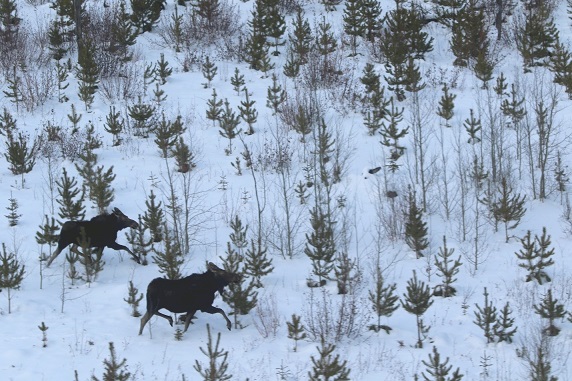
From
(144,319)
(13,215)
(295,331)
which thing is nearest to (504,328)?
(295,331)

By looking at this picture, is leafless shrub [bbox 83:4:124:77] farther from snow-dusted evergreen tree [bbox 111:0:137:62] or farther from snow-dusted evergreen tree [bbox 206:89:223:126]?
snow-dusted evergreen tree [bbox 206:89:223:126]

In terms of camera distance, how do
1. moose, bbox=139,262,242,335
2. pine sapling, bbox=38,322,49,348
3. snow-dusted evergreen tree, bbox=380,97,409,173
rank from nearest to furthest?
pine sapling, bbox=38,322,49,348, moose, bbox=139,262,242,335, snow-dusted evergreen tree, bbox=380,97,409,173

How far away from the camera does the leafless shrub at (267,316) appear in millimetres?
10109

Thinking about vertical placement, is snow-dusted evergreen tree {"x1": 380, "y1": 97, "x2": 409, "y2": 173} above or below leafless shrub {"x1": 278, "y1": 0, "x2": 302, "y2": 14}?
below

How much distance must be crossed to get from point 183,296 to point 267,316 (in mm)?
1649

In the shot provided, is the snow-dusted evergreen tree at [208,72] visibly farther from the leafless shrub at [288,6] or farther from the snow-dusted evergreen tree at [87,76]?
the leafless shrub at [288,6]

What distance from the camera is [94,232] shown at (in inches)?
475

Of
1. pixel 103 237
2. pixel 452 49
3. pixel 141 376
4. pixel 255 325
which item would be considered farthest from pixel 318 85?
pixel 141 376

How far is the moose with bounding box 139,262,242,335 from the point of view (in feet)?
32.0

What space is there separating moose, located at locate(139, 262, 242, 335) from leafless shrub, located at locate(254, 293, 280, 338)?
1.82 feet

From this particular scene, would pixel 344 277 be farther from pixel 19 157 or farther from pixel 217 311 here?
pixel 19 157

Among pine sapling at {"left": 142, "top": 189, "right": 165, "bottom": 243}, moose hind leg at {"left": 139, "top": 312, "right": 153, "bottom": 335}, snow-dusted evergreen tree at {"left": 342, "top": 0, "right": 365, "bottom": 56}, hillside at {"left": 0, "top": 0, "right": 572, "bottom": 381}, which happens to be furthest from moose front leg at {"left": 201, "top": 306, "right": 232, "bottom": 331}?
snow-dusted evergreen tree at {"left": 342, "top": 0, "right": 365, "bottom": 56}

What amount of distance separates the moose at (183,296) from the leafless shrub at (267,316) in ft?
1.82

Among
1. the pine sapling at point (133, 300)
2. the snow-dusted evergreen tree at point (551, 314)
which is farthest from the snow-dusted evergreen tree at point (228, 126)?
the snow-dusted evergreen tree at point (551, 314)
